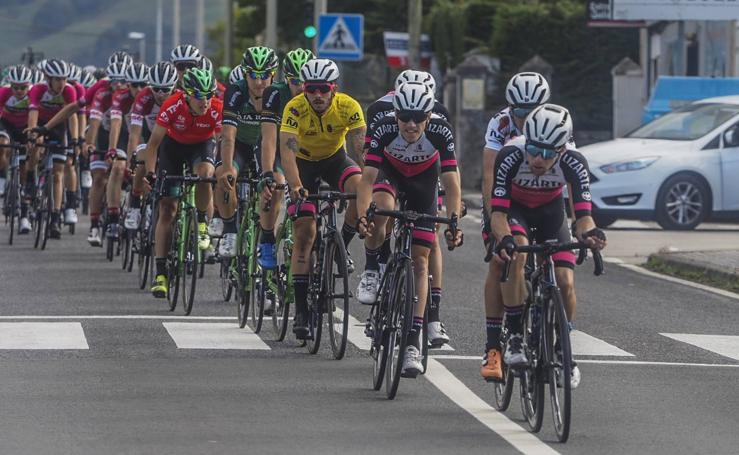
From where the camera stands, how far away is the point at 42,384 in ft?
36.5

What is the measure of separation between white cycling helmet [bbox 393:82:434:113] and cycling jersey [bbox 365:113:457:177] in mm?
380

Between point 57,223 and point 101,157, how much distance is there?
1458 mm

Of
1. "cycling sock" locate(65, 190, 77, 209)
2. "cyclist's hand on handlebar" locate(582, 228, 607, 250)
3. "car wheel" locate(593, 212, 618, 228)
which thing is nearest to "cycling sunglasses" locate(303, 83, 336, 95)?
"cyclist's hand on handlebar" locate(582, 228, 607, 250)

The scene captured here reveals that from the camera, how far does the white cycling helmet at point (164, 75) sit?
54.5 feet

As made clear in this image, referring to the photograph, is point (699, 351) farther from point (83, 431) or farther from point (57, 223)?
point (57, 223)

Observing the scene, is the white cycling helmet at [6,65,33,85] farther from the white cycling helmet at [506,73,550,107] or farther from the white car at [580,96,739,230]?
the white cycling helmet at [506,73,550,107]

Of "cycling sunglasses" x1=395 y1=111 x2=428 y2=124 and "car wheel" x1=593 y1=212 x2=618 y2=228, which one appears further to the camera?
"car wheel" x1=593 y1=212 x2=618 y2=228

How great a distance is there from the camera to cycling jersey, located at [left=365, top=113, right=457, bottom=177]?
11461 mm

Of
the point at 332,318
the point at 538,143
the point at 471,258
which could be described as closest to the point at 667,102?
the point at 471,258

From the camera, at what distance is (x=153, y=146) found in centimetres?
1532

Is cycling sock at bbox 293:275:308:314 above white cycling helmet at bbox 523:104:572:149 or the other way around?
the other way around

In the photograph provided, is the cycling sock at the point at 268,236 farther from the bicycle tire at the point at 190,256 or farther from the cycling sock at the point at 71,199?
the cycling sock at the point at 71,199

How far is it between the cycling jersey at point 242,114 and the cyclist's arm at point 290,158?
83.2 inches

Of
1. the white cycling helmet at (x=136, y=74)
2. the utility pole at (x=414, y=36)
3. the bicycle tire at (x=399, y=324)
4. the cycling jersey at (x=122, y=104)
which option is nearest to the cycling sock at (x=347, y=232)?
the bicycle tire at (x=399, y=324)
